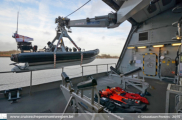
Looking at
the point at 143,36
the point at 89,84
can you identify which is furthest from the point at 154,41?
the point at 89,84

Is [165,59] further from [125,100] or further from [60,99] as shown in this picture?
[60,99]

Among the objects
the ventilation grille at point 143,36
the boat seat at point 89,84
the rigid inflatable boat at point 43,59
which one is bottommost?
the boat seat at point 89,84

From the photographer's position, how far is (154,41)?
4.48 meters

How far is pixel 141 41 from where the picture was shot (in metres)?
4.93

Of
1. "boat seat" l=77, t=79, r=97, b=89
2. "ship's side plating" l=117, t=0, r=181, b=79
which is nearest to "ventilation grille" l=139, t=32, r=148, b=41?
"ship's side plating" l=117, t=0, r=181, b=79

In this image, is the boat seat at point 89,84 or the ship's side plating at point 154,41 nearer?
the boat seat at point 89,84

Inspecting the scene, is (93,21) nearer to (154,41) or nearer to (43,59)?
(43,59)

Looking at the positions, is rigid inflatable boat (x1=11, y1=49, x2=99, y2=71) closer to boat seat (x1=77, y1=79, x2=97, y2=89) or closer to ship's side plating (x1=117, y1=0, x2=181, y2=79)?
boat seat (x1=77, y1=79, x2=97, y2=89)

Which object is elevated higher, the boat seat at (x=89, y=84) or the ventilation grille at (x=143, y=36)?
the ventilation grille at (x=143, y=36)

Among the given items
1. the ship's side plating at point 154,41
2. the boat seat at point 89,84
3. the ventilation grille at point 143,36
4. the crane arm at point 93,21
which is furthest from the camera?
the ventilation grille at point 143,36

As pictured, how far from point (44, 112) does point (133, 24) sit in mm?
5867

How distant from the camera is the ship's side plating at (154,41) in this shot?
157 inches

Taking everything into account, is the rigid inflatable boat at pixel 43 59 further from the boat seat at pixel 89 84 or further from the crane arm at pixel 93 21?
the boat seat at pixel 89 84

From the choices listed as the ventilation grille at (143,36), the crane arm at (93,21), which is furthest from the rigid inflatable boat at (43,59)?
the ventilation grille at (143,36)
